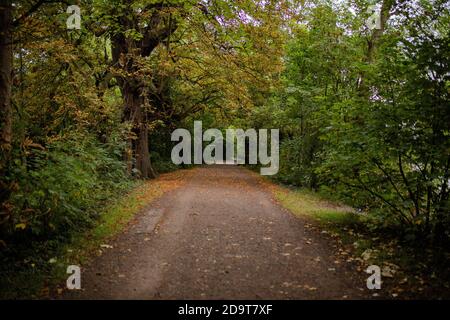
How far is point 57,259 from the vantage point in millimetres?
6312

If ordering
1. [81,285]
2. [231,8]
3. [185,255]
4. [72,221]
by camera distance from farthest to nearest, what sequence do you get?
[231,8] < [72,221] < [185,255] < [81,285]

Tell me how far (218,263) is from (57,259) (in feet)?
9.22

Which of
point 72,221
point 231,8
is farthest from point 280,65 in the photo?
point 72,221

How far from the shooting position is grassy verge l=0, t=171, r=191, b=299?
517 centimetres

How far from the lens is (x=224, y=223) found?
9469mm

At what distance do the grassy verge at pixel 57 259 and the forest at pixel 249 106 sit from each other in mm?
52

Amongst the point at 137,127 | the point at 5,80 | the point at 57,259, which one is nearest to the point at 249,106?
the point at 137,127

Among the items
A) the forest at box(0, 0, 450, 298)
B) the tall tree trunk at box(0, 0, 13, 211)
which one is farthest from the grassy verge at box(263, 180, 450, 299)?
the tall tree trunk at box(0, 0, 13, 211)

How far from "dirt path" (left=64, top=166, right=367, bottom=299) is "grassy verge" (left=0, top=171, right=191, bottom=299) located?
12.4 inches

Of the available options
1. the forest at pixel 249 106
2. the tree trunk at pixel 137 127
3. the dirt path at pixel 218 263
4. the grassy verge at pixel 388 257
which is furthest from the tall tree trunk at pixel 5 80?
the tree trunk at pixel 137 127

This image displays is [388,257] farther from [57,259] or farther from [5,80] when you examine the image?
[5,80]

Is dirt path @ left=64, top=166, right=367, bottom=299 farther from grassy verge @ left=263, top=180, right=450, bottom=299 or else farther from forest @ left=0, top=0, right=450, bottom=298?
forest @ left=0, top=0, right=450, bottom=298
